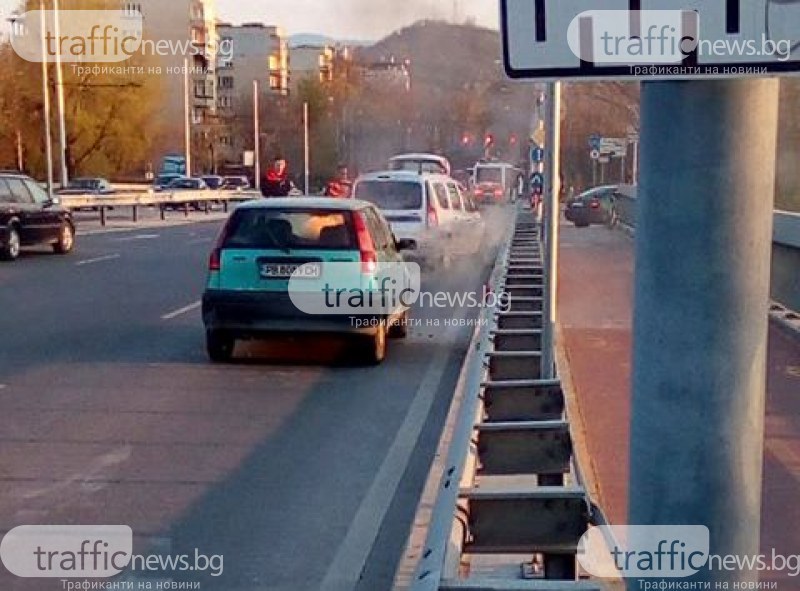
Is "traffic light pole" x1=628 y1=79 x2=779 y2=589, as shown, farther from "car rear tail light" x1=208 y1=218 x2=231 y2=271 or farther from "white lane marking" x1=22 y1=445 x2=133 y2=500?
"car rear tail light" x1=208 y1=218 x2=231 y2=271

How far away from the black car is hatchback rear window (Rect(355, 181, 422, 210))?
23.7ft

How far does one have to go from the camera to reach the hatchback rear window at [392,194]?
21.4 m

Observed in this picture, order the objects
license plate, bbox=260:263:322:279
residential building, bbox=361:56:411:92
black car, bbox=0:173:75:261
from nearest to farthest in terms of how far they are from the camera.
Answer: license plate, bbox=260:263:322:279 → black car, bbox=0:173:75:261 → residential building, bbox=361:56:411:92

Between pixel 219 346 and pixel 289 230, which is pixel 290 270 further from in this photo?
pixel 219 346

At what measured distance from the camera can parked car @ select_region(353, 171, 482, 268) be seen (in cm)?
2134

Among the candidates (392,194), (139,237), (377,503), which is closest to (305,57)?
(139,237)

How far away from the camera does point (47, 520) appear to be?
657 centimetres

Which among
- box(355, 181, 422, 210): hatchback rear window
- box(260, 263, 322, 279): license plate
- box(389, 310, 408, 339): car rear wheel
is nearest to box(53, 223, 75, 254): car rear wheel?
box(355, 181, 422, 210): hatchback rear window

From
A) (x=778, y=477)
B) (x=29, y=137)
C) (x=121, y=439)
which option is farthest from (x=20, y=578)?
(x=29, y=137)

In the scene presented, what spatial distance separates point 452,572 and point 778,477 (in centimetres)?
439

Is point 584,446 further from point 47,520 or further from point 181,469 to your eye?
point 47,520

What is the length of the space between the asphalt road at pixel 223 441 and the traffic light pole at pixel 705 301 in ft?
11.8

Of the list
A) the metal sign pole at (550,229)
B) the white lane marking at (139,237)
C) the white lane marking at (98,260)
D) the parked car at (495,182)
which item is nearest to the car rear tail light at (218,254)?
the metal sign pole at (550,229)

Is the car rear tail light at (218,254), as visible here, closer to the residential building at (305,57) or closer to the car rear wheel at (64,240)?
the car rear wheel at (64,240)
